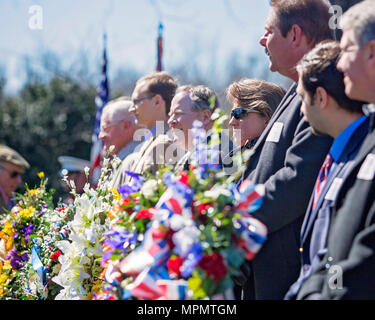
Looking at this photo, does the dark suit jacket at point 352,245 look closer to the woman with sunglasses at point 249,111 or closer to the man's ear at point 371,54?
the man's ear at point 371,54

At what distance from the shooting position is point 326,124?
258cm

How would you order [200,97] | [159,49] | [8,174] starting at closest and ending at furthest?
[200,97], [8,174], [159,49]

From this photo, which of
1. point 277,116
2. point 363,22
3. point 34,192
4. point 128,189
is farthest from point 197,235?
point 34,192

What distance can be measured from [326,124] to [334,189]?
0.32 meters

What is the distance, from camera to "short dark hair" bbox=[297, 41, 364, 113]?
2.56 meters

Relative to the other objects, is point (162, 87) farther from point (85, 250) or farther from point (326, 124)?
point (326, 124)

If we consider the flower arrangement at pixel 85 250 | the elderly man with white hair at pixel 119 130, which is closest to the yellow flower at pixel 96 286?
the flower arrangement at pixel 85 250

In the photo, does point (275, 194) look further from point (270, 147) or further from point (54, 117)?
point (54, 117)

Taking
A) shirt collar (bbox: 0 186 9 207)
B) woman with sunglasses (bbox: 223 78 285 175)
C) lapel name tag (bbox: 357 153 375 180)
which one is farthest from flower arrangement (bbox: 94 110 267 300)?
shirt collar (bbox: 0 186 9 207)

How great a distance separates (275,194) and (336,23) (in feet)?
3.90

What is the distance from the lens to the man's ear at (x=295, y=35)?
10.1ft

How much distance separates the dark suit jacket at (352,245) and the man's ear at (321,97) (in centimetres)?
26

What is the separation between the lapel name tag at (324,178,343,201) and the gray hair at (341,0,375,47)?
22.4 inches

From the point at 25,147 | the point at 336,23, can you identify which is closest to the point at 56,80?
the point at 25,147
